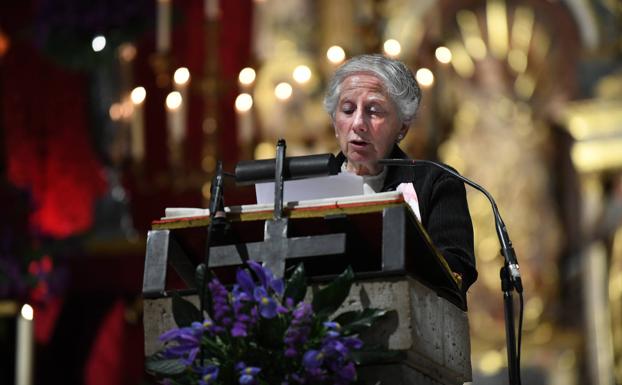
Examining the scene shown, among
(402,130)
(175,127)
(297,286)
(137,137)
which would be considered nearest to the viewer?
(297,286)

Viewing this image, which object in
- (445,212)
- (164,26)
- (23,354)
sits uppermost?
(164,26)

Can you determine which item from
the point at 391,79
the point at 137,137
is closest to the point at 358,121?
the point at 391,79

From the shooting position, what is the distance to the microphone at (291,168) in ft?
8.11

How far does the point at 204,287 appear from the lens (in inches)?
93.7

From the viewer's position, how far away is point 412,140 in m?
6.13

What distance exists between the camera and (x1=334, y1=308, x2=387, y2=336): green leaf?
2.35 metres

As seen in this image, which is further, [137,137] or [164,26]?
[137,137]

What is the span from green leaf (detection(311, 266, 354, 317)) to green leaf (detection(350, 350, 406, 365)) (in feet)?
0.28

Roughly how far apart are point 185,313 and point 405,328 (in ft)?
1.31

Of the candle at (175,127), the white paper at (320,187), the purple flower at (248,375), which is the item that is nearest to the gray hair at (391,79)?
the white paper at (320,187)

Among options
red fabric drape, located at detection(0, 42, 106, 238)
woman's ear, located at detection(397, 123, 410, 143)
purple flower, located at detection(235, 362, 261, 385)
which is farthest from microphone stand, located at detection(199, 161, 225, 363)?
red fabric drape, located at detection(0, 42, 106, 238)

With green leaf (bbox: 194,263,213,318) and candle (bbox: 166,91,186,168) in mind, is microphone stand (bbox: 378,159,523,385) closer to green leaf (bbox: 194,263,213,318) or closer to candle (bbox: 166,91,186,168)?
green leaf (bbox: 194,263,213,318)

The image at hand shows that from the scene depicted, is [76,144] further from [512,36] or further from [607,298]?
[607,298]

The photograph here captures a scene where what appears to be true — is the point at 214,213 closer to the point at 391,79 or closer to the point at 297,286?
the point at 297,286
